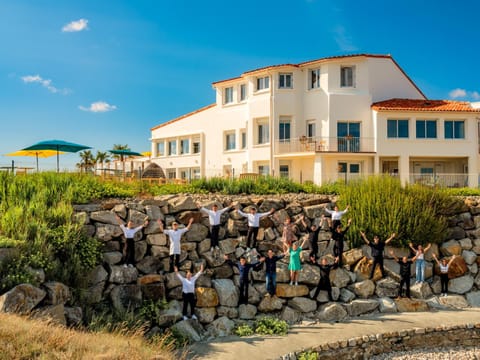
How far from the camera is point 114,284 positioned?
1470 centimetres

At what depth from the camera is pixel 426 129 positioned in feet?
107

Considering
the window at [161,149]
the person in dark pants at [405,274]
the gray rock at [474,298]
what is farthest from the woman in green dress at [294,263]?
the window at [161,149]

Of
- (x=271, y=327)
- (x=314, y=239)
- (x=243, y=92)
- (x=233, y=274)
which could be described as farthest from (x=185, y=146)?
(x=271, y=327)

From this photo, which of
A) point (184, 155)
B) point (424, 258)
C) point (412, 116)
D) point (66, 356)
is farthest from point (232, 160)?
point (66, 356)

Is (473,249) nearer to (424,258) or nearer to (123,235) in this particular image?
(424,258)

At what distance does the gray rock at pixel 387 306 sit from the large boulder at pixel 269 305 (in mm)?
3790

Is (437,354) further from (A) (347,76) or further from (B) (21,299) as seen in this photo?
(A) (347,76)

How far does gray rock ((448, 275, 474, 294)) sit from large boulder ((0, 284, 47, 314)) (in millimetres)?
14850

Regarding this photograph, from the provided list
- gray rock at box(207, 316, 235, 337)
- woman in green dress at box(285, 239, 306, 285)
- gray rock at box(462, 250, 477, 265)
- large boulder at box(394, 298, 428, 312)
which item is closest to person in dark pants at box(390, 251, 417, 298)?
large boulder at box(394, 298, 428, 312)

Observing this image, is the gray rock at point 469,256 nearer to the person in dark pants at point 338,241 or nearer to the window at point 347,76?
the person in dark pants at point 338,241

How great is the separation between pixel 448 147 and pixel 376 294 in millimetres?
19295

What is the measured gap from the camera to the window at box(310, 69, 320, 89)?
33.4 m

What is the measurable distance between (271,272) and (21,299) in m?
8.03

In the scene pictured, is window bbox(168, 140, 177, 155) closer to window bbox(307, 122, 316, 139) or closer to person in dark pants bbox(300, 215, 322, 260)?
window bbox(307, 122, 316, 139)
